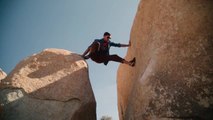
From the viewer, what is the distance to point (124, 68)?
1312 cm

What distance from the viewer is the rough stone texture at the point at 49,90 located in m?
9.54

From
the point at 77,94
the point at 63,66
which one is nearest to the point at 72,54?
the point at 63,66

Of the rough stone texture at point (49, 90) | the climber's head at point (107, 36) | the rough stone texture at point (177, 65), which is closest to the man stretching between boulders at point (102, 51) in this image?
the climber's head at point (107, 36)

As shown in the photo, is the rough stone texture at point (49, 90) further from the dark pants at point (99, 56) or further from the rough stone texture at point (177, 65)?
the rough stone texture at point (177, 65)

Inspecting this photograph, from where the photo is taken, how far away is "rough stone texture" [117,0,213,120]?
7.03m

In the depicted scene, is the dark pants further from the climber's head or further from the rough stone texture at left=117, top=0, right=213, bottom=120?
the rough stone texture at left=117, top=0, right=213, bottom=120

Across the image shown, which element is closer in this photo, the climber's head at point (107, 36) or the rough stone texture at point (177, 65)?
the rough stone texture at point (177, 65)

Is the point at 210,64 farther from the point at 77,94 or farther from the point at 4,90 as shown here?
the point at 4,90

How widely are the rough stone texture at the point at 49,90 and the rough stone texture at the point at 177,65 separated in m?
2.56

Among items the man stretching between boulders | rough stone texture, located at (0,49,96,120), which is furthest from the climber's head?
rough stone texture, located at (0,49,96,120)

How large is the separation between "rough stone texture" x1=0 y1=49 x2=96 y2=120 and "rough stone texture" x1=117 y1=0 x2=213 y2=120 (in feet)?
8.39

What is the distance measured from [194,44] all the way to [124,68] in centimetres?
575

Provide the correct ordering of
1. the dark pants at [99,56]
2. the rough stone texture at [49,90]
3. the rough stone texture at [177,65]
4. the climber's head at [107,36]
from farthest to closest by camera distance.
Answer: the climber's head at [107,36], the dark pants at [99,56], the rough stone texture at [49,90], the rough stone texture at [177,65]

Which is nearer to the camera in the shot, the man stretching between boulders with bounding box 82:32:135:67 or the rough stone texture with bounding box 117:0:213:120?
the rough stone texture with bounding box 117:0:213:120
